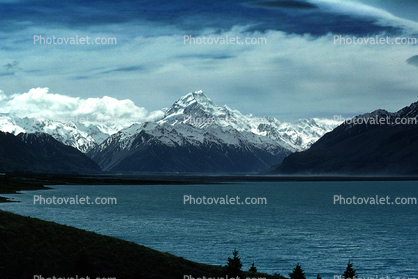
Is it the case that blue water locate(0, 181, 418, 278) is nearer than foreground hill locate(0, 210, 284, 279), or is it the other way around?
foreground hill locate(0, 210, 284, 279)

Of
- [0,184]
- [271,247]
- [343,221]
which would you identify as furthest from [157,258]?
[0,184]

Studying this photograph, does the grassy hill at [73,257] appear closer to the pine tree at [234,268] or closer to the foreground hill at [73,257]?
the foreground hill at [73,257]

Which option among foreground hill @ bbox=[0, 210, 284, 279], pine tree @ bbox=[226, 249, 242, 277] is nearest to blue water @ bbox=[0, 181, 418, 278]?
pine tree @ bbox=[226, 249, 242, 277]

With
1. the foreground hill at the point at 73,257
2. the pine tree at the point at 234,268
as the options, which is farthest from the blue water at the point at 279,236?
the foreground hill at the point at 73,257

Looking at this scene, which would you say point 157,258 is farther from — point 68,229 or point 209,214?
point 209,214

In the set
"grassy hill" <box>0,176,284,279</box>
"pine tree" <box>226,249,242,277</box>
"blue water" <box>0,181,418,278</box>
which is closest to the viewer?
"grassy hill" <box>0,176,284,279</box>

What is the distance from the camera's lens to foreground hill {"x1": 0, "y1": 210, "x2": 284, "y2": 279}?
38.0 m

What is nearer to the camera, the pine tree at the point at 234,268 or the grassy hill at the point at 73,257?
the grassy hill at the point at 73,257

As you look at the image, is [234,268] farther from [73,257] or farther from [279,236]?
[279,236]

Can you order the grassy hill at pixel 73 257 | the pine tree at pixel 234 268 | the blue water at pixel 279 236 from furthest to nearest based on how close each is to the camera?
the blue water at pixel 279 236 < the pine tree at pixel 234 268 < the grassy hill at pixel 73 257

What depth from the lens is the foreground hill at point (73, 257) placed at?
38.0 metres

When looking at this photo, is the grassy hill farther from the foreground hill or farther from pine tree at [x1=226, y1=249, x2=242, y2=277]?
pine tree at [x1=226, y1=249, x2=242, y2=277]

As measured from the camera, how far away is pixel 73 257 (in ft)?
134

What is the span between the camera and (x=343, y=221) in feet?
348
